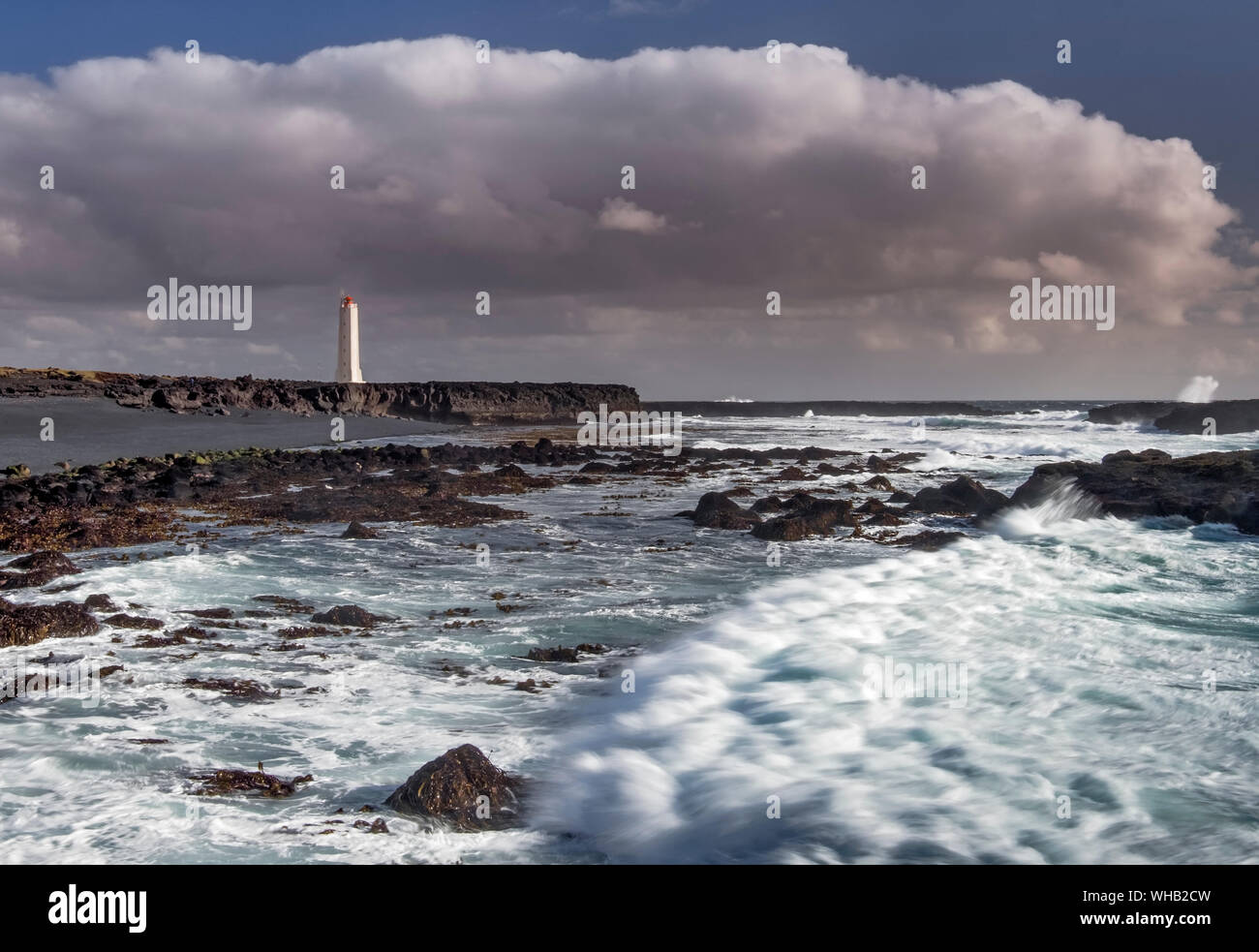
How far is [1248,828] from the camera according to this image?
5.43 m

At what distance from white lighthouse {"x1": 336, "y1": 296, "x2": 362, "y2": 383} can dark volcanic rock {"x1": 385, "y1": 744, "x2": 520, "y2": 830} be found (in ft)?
255

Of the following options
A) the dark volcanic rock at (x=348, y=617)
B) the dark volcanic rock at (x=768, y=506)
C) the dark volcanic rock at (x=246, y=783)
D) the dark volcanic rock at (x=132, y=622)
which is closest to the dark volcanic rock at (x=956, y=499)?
the dark volcanic rock at (x=768, y=506)

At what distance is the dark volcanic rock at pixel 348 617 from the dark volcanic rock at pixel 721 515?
8676 mm

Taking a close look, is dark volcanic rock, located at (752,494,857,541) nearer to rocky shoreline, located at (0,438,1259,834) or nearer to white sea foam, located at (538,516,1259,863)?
rocky shoreline, located at (0,438,1259,834)

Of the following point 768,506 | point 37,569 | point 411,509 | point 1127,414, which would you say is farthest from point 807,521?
point 1127,414

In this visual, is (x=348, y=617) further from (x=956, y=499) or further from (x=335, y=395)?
(x=335, y=395)

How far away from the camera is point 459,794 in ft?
16.7

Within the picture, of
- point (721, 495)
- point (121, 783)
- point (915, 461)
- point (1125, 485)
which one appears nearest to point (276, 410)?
point (915, 461)

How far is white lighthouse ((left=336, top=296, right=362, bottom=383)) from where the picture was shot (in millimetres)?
79438

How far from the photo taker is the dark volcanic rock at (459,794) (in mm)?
4996

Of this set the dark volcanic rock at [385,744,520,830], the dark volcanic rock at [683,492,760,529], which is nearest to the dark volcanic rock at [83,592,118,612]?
the dark volcanic rock at [385,744,520,830]

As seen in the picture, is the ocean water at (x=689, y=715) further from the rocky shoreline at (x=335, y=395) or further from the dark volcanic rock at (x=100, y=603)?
the rocky shoreline at (x=335, y=395)

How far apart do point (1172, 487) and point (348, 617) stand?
676 inches
